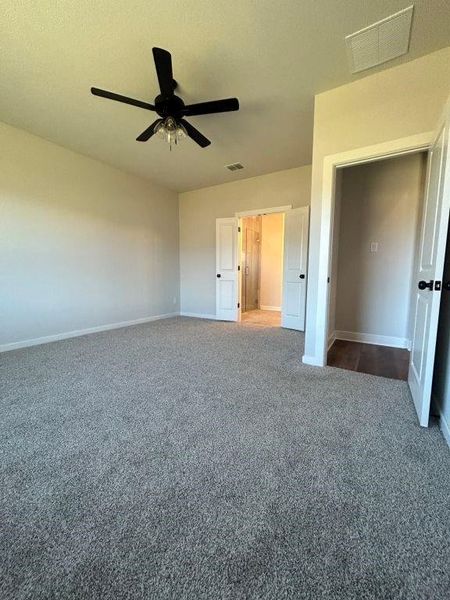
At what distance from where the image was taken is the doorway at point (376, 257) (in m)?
3.30

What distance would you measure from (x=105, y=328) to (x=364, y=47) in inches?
182

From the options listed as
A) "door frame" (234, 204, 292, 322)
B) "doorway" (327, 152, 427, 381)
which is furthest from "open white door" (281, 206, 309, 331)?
"doorway" (327, 152, 427, 381)

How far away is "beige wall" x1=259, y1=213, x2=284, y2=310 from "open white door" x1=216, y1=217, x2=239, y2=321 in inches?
70.3

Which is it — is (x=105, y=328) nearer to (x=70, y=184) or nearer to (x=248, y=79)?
(x=70, y=184)

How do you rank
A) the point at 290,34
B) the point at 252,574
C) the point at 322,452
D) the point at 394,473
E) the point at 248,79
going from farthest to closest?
the point at 248,79
the point at 290,34
the point at 322,452
the point at 394,473
the point at 252,574

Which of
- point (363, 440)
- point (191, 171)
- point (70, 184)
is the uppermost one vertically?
point (191, 171)

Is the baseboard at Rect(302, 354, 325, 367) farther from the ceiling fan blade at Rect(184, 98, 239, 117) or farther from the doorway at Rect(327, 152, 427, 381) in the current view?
the ceiling fan blade at Rect(184, 98, 239, 117)

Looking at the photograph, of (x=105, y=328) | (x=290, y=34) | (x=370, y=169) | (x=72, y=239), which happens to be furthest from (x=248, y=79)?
(x=105, y=328)

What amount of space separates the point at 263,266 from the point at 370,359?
4096 millimetres

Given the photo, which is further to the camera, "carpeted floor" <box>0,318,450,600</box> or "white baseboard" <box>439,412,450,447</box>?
"white baseboard" <box>439,412,450,447</box>

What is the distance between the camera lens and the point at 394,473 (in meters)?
1.27

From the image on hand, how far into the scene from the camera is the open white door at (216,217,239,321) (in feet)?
16.5

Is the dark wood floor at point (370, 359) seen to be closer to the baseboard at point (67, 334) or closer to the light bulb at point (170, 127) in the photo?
the light bulb at point (170, 127)

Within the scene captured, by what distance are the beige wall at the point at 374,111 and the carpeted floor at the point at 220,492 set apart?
1237 mm
